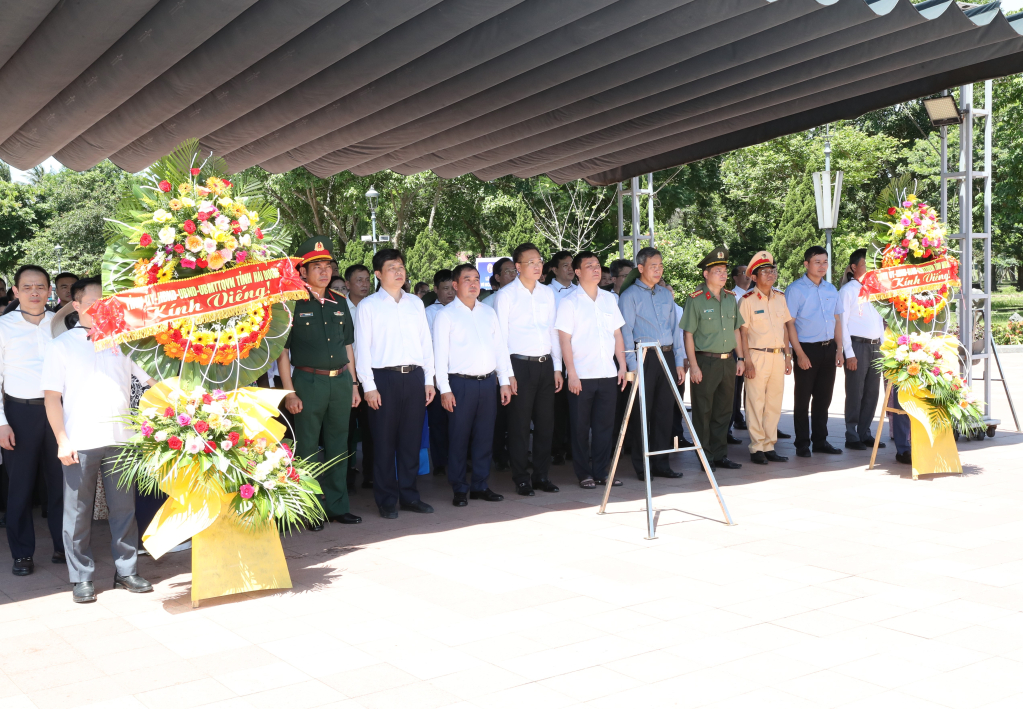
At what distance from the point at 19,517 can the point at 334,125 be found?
161 inches

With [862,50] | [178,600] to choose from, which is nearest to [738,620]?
[178,600]

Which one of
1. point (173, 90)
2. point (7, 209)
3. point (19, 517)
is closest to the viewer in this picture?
point (19, 517)

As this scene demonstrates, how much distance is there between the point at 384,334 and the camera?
6.90 m

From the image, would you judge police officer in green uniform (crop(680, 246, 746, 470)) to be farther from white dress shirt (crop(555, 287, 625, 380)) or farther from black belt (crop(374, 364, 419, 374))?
black belt (crop(374, 364, 419, 374))

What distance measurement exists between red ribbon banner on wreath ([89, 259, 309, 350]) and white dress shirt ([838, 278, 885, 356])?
5.82 metres

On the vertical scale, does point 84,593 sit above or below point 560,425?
below

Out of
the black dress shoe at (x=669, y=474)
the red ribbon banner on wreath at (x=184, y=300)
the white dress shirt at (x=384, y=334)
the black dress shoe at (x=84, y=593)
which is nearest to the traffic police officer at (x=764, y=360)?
the black dress shoe at (x=669, y=474)

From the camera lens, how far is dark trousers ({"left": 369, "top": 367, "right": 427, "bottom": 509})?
6.93 m

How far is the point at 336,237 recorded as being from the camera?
106 feet

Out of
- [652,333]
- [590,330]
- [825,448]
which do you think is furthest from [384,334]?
[825,448]

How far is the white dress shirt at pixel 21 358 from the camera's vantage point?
5.76m

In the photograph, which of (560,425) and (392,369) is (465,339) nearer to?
(392,369)

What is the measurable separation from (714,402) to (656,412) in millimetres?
557

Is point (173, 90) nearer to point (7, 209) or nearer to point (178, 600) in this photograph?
point (178, 600)
